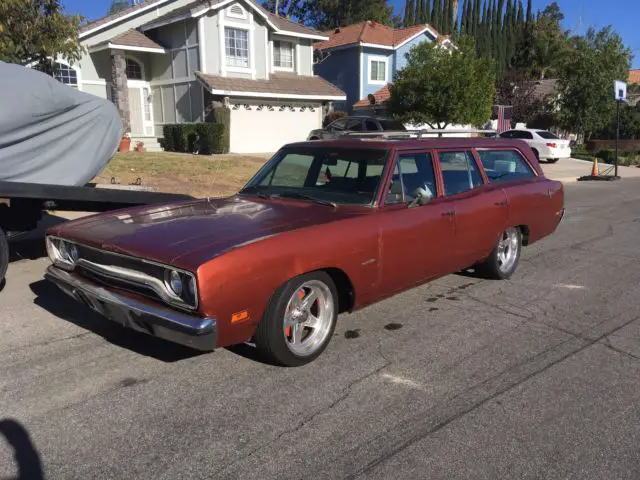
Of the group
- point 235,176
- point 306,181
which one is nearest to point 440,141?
point 306,181

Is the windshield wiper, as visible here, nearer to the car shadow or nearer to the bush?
the car shadow

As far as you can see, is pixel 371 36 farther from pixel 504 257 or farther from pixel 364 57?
pixel 504 257

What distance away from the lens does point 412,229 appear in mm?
4586

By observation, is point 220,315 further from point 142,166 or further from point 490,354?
point 142,166

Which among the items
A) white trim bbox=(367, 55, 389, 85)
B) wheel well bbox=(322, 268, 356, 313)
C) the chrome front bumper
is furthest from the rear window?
the chrome front bumper

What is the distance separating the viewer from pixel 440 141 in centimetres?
540

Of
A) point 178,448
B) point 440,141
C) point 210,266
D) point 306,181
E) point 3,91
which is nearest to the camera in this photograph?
point 178,448

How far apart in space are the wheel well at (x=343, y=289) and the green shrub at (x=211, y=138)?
60.8ft

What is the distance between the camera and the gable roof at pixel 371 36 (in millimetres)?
32028

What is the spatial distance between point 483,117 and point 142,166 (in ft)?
47.8

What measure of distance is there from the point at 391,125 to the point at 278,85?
17.6 feet

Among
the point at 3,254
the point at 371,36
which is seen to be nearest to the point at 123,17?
the point at 371,36

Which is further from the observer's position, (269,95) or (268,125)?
(268,125)

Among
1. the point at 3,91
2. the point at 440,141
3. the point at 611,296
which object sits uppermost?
the point at 3,91
